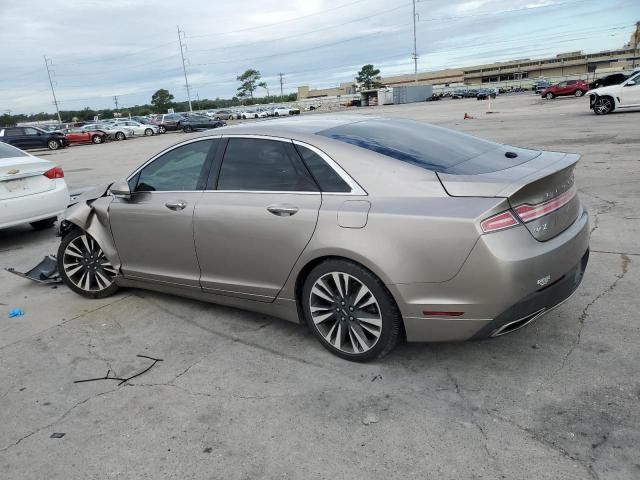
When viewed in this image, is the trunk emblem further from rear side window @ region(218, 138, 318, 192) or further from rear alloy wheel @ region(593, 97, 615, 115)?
rear alloy wheel @ region(593, 97, 615, 115)

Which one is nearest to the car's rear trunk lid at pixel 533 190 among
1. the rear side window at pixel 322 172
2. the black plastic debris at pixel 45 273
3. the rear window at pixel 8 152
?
the rear side window at pixel 322 172

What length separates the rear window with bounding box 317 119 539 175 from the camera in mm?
3409

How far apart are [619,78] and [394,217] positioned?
28.8m

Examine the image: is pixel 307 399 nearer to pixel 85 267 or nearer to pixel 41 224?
pixel 85 267

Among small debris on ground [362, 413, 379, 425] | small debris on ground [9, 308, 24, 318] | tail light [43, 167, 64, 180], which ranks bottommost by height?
small debris on ground [362, 413, 379, 425]

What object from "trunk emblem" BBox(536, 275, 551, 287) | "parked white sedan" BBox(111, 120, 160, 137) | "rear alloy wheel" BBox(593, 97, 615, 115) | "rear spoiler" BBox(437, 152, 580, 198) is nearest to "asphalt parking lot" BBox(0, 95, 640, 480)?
"trunk emblem" BBox(536, 275, 551, 287)

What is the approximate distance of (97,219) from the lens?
196 inches

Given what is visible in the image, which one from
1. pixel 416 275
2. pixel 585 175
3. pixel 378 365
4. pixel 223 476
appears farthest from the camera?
pixel 585 175

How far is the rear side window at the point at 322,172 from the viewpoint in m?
3.46

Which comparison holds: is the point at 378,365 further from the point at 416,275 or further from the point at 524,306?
the point at 524,306

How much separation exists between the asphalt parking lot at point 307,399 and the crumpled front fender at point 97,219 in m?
0.62

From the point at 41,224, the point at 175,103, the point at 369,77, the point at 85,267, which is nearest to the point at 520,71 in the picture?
the point at 369,77

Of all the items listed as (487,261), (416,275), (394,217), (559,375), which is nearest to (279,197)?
(394,217)

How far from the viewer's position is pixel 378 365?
3.51 metres
